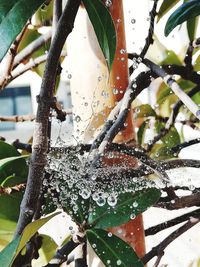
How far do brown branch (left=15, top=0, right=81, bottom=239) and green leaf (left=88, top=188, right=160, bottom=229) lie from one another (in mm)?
65

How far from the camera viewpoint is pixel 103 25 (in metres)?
0.27

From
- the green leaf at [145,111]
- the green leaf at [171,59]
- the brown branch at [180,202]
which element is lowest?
the brown branch at [180,202]

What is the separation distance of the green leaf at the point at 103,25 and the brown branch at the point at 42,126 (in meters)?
0.02

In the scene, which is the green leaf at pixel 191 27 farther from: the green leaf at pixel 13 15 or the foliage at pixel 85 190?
the green leaf at pixel 13 15

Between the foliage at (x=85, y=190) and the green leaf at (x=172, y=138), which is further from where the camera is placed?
the green leaf at (x=172, y=138)

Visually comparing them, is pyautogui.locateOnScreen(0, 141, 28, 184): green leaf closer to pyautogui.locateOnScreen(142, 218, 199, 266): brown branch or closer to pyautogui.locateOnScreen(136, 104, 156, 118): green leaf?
pyautogui.locateOnScreen(142, 218, 199, 266): brown branch

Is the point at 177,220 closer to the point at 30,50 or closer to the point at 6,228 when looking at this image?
the point at 6,228

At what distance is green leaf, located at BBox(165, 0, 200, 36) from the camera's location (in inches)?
14.2

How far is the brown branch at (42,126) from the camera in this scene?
0.24 metres

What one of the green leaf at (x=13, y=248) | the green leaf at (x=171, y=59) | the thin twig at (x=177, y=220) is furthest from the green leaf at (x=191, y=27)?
the green leaf at (x=13, y=248)

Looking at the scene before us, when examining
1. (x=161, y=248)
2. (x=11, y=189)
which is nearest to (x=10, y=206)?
(x=11, y=189)

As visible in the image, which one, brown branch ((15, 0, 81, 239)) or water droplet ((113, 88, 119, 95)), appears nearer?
brown branch ((15, 0, 81, 239))

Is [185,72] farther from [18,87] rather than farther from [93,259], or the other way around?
[18,87]

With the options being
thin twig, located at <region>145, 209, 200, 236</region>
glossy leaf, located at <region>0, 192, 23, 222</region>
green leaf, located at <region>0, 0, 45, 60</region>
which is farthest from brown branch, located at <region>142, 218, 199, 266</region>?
green leaf, located at <region>0, 0, 45, 60</region>
